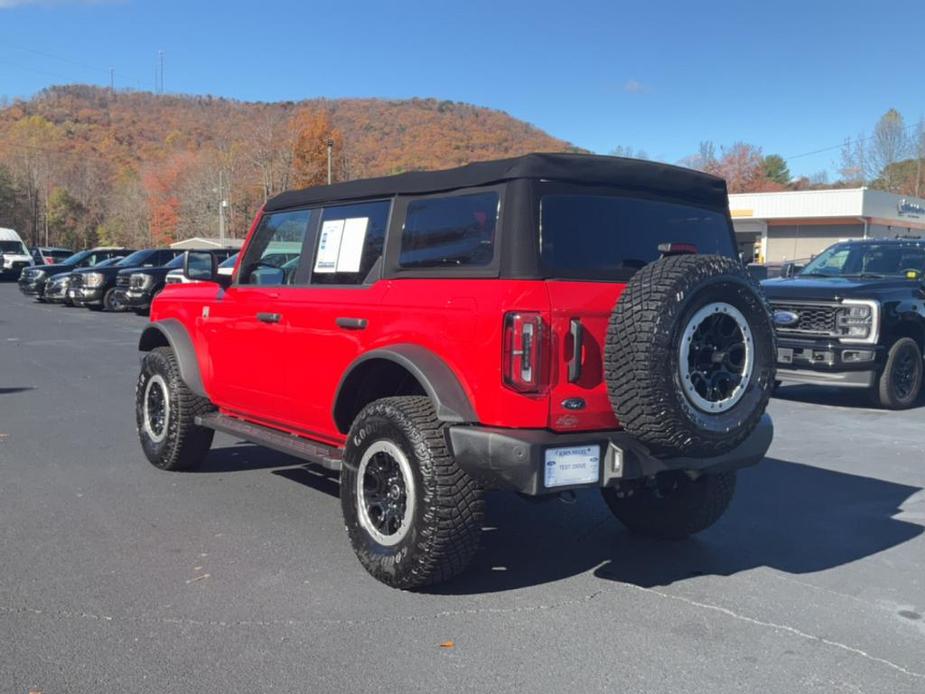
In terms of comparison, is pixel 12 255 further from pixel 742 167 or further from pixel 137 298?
pixel 742 167

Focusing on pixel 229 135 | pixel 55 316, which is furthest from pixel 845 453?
pixel 229 135

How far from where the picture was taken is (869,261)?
11.2 meters

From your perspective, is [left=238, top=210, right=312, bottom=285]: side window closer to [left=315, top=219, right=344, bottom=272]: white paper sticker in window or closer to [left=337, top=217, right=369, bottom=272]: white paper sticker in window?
[left=315, top=219, right=344, bottom=272]: white paper sticker in window

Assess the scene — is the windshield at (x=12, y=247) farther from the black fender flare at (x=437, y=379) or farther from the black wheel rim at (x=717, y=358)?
the black wheel rim at (x=717, y=358)

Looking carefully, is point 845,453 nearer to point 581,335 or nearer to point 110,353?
point 581,335

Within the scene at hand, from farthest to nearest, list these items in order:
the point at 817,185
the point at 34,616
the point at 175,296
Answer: the point at 817,185 → the point at 175,296 → the point at 34,616

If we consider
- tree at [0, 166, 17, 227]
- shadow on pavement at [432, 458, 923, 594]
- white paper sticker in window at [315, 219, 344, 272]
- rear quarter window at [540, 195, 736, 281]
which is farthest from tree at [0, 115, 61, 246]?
rear quarter window at [540, 195, 736, 281]

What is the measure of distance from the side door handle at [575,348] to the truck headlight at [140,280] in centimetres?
1927

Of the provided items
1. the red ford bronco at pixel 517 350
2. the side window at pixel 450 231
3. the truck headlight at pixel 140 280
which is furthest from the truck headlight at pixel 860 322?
the truck headlight at pixel 140 280

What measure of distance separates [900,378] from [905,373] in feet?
0.37

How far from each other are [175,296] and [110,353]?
25.8ft

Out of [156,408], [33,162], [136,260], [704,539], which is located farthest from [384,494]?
[33,162]

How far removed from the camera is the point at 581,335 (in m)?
3.98

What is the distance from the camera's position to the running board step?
5.01 metres
